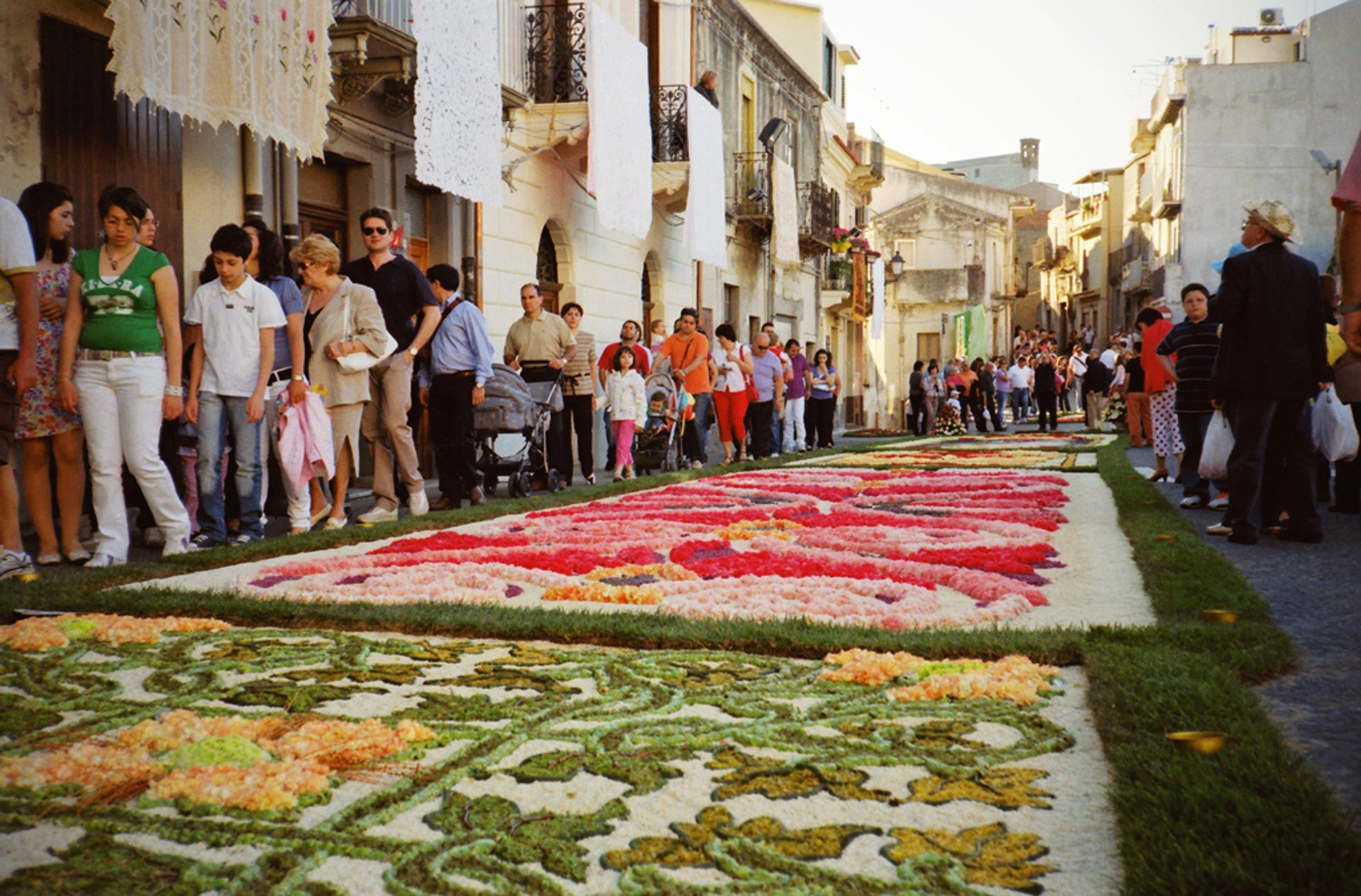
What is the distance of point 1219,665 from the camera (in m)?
3.46

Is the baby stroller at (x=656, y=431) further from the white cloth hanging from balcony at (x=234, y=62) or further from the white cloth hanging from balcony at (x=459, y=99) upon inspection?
the white cloth hanging from balcony at (x=234, y=62)

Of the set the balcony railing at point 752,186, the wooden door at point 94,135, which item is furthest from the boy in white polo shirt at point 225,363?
the balcony railing at point 752,186

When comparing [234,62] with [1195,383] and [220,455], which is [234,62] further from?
[1195,383]

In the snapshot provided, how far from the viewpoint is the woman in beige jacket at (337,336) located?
8.13m

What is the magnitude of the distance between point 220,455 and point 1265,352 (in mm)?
5931

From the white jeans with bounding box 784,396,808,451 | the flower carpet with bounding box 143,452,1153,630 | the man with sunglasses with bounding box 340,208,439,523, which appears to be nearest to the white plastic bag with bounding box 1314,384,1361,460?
the flower carpet with bounding box 143,452,1153,630

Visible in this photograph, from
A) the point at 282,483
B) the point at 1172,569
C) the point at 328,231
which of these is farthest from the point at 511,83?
the point at 1172,569

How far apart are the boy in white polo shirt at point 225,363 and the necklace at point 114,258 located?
707mm

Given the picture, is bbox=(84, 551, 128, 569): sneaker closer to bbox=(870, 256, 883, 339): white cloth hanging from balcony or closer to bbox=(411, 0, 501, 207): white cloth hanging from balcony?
bbox=(411, 0, 501, 207): white cloth hanging from balcony

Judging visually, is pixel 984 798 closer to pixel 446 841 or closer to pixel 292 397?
pixel 446 841

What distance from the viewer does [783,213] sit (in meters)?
27.3

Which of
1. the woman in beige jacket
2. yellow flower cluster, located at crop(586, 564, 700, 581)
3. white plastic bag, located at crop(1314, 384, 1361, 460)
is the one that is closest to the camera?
yellow flower cluster, located at crop(586, 564, 700, 581)

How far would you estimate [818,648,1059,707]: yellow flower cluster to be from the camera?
320 centimetres

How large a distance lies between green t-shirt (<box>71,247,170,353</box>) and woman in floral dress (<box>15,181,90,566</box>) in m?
0.15
